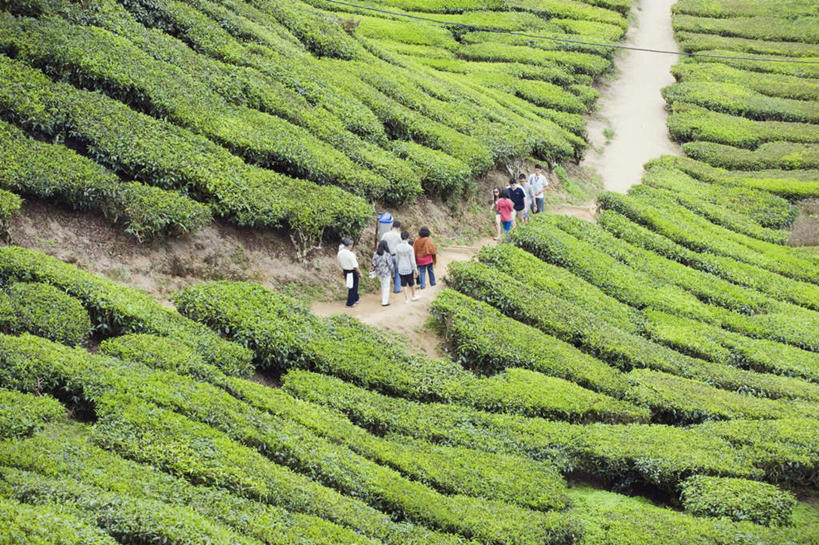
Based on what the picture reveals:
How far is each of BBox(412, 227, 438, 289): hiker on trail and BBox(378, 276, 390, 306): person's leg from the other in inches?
41.0

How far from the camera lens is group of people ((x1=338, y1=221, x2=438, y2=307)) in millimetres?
18797

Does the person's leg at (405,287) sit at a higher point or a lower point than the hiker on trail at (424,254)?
lower

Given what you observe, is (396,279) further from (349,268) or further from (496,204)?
(496,204)

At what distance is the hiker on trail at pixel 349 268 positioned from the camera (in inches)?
733

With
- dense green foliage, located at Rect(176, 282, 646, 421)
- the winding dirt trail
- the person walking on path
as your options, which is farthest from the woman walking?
the person walking on path

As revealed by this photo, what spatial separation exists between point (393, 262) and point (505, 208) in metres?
5.30

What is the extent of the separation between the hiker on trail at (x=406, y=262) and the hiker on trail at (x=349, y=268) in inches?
36.2

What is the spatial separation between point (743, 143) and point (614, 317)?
16.5m

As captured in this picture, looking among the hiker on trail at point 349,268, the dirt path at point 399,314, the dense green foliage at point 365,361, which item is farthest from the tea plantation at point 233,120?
the dense green foliage at point 365,361

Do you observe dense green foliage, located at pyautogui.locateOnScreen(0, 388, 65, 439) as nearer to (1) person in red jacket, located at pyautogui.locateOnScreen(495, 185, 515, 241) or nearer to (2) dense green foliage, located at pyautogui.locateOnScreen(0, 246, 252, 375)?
(2) dense green foliage, located at pyautogui.locateOnScreen(0, 246, 252, 375)

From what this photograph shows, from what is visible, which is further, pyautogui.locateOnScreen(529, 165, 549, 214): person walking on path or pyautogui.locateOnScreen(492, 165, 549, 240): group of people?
pyautogui.locateOnScreen(529, 165, 549, 214): person walking on path

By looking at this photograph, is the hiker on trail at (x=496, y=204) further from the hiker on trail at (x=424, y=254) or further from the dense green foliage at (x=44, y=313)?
the dense green foliage at (x=44, y=313)

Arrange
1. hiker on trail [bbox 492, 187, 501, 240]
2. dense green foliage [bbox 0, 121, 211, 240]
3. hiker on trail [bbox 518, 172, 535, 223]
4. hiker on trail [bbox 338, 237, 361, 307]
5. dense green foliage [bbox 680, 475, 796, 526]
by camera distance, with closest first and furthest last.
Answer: dense green foliage [bbox 680, 475, 796, 526], dense green foliage [bbox 0, 121, 211, 240], hiker on trail [bbox 338, 237, 361, 307], hiker on trail [bbox 492, 187, 501, 240], hiker on trail [bbox 518, 172, 535, 223]

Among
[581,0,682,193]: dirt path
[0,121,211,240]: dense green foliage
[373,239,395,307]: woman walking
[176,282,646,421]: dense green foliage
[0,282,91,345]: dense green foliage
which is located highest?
[581,0,682,193]: dirt path
